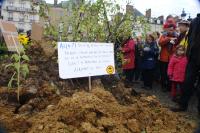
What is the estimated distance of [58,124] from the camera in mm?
3482

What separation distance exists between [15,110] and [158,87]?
4177 mm

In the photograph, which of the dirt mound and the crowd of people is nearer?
the dirt mound

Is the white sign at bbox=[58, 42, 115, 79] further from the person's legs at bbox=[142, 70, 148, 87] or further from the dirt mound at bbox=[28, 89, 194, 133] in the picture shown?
the person's legs at bbox=[142, 70, 148, 87]

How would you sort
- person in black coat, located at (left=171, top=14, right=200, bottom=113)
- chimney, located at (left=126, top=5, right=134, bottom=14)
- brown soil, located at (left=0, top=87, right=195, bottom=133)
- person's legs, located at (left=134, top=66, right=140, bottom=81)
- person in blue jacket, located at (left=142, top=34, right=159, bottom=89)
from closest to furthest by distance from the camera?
brown soil, located at (left=0, top=87, right=195, bottom=133) < person in black coat, located at (left=171, top=14, right=200, bottom=113) < chimney, located at (left=126, top=5, right=134, bottom=14) < person in blue jacket, located at (left=142, top=34, right=159, bottom=89) < person's legs, located at (left=134, top=66, right=140, bottom=81)

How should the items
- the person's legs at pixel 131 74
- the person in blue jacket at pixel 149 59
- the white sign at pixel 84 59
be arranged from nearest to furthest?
the white sign at pixel 84 59 → the person in blue jacket at pixel 149 59 → the person's legs at pixel 131 74

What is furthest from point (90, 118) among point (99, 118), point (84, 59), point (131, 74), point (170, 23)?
point (131, 74)

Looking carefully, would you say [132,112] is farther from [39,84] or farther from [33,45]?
[33,45]

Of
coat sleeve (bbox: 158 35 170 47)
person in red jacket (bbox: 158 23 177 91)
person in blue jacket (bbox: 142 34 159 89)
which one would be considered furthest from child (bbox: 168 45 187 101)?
person in blue jacket (bbox: 142 34 159 89)

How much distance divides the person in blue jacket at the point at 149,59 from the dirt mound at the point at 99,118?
3018 mm

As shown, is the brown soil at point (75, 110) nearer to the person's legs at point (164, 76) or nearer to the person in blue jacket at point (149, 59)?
the person's legs at point (164, 76)

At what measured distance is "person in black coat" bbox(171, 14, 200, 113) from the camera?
528cm

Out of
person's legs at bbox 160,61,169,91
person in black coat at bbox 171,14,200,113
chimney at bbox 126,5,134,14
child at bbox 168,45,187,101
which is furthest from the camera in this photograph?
person's legs at bbox 160,61,169,91

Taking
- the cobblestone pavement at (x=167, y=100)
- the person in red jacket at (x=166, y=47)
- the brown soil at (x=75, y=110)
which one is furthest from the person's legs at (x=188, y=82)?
the person in red jacket at (x=166, y=47)

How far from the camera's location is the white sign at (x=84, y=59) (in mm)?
4516
